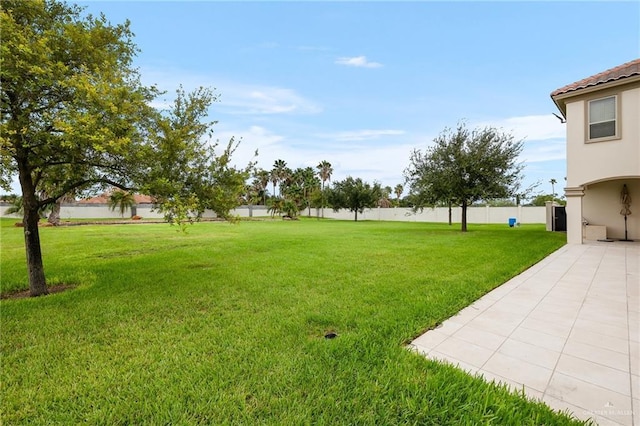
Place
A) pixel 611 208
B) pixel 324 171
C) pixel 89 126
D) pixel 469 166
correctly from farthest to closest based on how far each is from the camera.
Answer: pixel 324 171 → pixel 469 166 → pixel 611 208 → pixel 89 126

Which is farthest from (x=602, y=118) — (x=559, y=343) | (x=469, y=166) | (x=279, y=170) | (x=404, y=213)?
(x=279, y=170)

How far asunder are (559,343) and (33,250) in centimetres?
752

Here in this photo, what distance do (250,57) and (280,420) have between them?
1304 centimetres

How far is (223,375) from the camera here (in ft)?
7.99

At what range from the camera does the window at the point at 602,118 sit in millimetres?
8984

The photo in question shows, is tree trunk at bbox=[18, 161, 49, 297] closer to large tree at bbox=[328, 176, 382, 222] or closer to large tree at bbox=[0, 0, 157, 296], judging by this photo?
large tree at bbox=[0, 0, 157, 296]

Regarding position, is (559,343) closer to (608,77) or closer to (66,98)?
(66,98)

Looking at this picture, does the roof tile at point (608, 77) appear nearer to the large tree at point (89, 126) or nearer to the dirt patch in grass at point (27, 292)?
the large tree at point (89, 126)

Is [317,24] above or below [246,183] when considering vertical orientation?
above

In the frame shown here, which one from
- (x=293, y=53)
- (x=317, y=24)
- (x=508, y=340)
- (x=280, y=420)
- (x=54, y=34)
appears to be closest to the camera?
(x=280, y=420)

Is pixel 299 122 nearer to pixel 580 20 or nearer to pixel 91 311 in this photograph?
pixel 580 20

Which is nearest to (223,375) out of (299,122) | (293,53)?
(293,53)

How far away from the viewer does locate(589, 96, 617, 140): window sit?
898 centimetres

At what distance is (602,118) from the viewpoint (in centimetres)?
920
